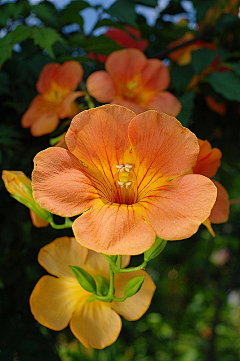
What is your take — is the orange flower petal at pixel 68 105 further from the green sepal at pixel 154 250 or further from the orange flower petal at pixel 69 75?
the green sepal at pixel 154 250

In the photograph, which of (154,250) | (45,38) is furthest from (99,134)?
(45,38)

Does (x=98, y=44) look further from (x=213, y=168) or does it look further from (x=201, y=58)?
(x=213, y=168)

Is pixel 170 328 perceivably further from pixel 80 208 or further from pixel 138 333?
pixel 80 208

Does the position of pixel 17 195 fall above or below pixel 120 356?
above

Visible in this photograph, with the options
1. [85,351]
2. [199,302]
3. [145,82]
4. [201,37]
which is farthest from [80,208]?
[199,302]

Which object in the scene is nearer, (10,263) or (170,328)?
(10,263)

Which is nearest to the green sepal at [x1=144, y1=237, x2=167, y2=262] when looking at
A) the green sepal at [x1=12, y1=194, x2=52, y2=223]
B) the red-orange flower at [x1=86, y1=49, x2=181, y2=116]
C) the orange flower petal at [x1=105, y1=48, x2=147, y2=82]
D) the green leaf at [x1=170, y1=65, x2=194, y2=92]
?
the green sepal at [x1=12, y1=194, x2=52, y2=223]
